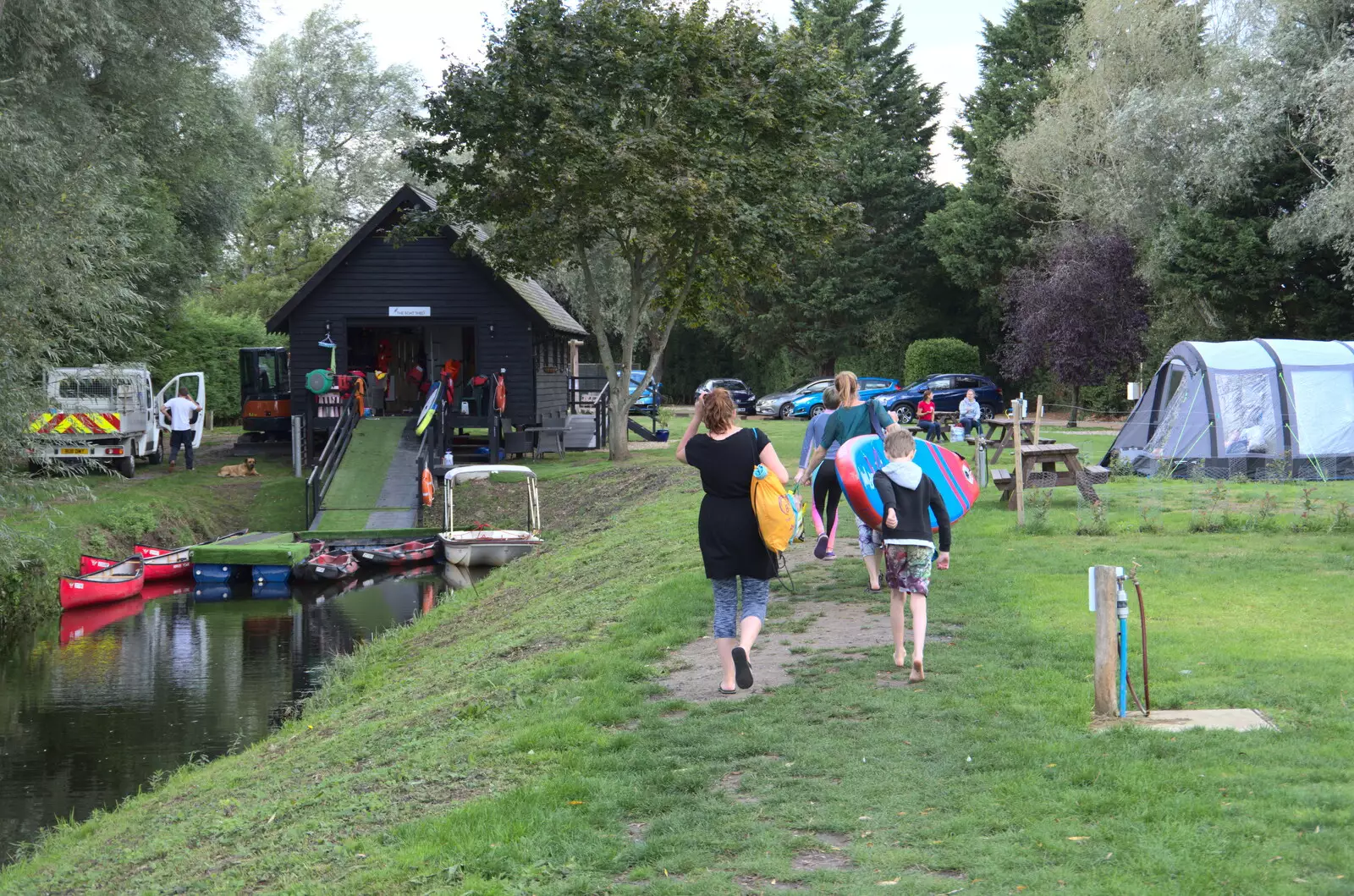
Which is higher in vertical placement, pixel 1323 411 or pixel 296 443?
pixel 1323 411

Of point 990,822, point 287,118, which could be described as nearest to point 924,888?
point 990,822

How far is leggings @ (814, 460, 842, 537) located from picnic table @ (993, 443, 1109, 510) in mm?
4128

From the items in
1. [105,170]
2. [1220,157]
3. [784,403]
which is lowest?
[784,403]

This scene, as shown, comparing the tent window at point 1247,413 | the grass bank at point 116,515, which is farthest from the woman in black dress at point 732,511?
the tent window at point 1247,413

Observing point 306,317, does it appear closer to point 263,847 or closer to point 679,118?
point 679,118

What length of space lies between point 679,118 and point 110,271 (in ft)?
39.0

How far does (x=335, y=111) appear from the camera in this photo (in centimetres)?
5794

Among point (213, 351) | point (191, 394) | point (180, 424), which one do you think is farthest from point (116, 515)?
point (213, 351)

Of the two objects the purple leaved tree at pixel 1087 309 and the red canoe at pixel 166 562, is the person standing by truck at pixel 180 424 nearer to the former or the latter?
the red canoe at pixel 166 562

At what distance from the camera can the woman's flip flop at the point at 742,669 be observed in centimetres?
807

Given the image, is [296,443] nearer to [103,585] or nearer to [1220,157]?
[103,585]

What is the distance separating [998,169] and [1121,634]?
41131 millimetres

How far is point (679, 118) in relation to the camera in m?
26.6

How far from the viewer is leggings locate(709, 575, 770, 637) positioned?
26.5ft
